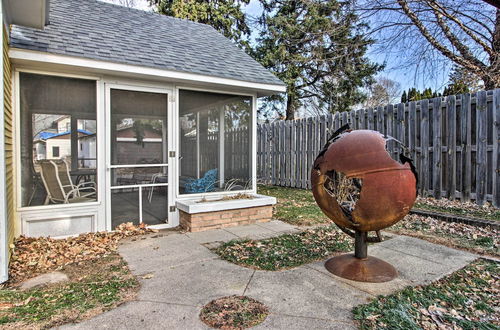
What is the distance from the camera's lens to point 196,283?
2.96 m

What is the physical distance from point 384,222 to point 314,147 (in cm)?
626

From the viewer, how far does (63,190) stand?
4449 millimetres

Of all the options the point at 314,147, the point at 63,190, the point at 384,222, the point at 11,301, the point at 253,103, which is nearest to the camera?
the point at 11,301

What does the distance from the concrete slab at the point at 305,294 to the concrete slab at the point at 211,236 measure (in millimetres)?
1361

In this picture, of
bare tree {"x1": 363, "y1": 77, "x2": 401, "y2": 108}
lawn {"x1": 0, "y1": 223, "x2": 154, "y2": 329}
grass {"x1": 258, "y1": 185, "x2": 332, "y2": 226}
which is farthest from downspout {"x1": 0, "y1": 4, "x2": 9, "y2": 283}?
bare tree {"x1": 363, "y1": 77, "x2": 401, "y2": 108}

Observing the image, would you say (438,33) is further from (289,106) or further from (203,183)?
(203,183)

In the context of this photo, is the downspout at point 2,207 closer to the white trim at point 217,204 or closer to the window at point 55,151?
the window at point 55,151

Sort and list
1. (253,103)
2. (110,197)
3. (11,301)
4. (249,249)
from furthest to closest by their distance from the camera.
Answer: (253,103)
(110,197)
(249,249)
(11,301)

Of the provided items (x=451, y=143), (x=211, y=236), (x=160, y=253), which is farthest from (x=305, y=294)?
(x=451, y=143)

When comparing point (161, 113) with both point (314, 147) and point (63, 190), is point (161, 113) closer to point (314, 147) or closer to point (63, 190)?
point (63, 190)

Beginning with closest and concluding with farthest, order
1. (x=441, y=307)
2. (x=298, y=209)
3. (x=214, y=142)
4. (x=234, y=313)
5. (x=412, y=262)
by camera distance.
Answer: (x=234, y=313)
(x=441, y=307)
(x=412, y=262)
(x=214, y=142)
(x=298, y=209)

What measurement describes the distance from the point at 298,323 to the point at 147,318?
3.85ft

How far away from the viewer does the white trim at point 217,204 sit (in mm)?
4875

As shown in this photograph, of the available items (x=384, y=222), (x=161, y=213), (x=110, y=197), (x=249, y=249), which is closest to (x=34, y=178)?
(x=110, y=197)
